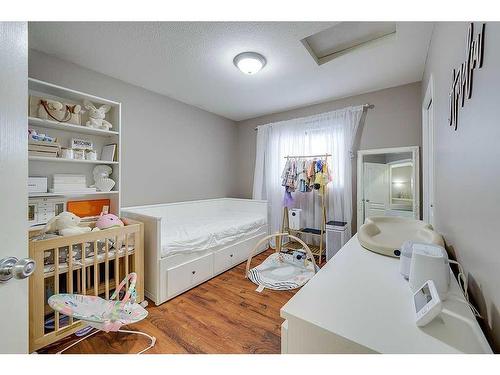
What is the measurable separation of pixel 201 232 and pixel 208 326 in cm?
92

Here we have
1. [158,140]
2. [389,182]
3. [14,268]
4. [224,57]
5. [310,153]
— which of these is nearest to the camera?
[14,268]

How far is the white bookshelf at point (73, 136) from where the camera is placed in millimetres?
1705

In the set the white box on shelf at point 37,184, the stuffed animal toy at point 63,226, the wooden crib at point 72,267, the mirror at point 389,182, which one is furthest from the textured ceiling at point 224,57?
the wooden crib at point 72,267

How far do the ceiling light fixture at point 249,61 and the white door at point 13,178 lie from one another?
1549 mm

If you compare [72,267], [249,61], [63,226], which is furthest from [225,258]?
[249,61]

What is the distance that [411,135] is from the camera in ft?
8.09

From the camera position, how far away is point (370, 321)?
58cm

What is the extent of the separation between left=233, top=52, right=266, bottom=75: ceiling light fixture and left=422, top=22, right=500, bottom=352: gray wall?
131cm

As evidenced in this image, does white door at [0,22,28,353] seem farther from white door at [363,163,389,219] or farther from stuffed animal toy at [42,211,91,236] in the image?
white door at [363,163,389,219]

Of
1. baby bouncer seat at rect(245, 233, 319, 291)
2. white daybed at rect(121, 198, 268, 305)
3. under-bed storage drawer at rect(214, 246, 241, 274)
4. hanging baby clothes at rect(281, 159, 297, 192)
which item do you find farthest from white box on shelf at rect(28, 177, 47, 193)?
hanging baby clothes at rect(281, 159, 297, 192)

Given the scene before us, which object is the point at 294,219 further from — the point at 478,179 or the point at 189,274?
the point at 478,179
